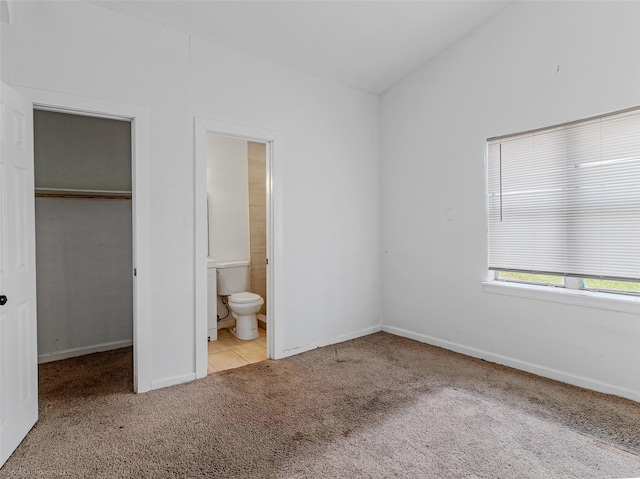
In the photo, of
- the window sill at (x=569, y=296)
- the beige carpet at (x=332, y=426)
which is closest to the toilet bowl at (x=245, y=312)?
the beige carpet at (x=332, y=426)

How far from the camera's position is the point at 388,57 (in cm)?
349

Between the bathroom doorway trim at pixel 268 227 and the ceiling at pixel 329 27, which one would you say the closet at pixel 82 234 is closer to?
the bathroom doorway trim at pixel 268 227

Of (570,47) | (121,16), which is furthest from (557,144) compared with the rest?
(121,16)

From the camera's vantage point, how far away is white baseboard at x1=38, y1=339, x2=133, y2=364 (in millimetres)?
3307

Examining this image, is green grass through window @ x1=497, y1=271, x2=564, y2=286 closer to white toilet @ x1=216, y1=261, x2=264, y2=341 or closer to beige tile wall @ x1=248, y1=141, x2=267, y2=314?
white toilet @ x1=216, y1=261, x2=264, y2=341

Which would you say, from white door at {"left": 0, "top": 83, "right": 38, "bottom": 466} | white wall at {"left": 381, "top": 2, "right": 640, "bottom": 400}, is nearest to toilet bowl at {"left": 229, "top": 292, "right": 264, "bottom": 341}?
white wall at {"left": 381, "top": 2, "right": 640, "bottom": 400}

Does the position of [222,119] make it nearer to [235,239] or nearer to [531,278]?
[235,239]

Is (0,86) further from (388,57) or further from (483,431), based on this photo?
(483,431)

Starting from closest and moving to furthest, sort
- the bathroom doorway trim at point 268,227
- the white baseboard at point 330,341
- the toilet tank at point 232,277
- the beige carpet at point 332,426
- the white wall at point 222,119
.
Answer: the beige carpet at point 332,426 → the white wall at point 222,119 → the bathroom doorway trim at point 268,227 → the white baseboard at point 330,341 → the toilet tank at point 232,277

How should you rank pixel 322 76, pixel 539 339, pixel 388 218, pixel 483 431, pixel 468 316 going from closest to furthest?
pixel 483 431
pixel 539 339
pixel 468 316
pixel 322 76
pixel 388 218

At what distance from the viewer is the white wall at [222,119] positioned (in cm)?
236

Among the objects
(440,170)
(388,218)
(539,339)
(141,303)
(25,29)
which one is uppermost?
(25,29)

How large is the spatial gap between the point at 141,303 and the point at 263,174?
251 centimetres

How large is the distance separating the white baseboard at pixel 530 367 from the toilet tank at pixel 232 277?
6.44 ft
